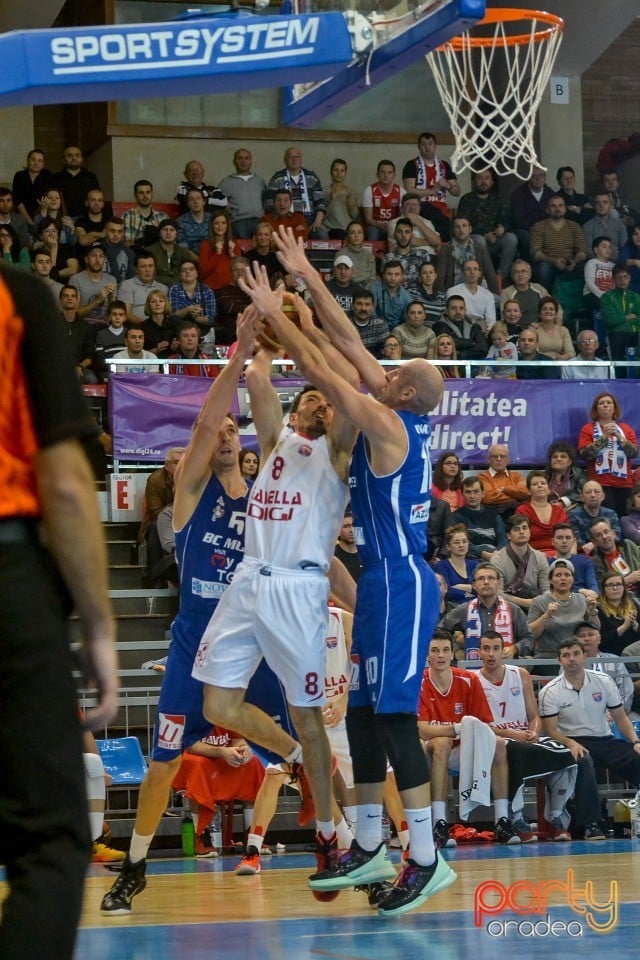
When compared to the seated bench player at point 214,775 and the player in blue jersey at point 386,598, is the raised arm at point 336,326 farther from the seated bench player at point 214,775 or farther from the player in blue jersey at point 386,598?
the seated bench player at point 214,775

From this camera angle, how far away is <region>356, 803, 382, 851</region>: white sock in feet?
21.1

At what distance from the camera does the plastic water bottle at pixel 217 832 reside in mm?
10727

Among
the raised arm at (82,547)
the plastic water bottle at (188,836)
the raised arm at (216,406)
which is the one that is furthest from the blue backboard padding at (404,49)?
the plastic water bottle at (188,836)

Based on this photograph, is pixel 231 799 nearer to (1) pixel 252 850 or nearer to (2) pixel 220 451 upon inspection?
(1) pixel 252 850

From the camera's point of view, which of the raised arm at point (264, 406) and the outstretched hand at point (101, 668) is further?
the raised arm at point (264, 406)

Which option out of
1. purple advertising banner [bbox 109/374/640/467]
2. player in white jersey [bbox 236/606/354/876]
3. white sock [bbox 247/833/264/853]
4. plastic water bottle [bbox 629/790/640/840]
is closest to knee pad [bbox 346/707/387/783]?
player in white jersey [bbox 236/606/354/876]

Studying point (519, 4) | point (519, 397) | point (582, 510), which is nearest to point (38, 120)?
point (519, 4)

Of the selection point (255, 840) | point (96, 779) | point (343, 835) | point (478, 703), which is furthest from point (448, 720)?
point (343, 835)

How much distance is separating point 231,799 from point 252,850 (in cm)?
188

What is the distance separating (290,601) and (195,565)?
766mm

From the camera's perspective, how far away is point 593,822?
1080 centimetres

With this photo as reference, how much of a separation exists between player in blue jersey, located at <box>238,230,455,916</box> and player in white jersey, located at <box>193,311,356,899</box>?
16 cm

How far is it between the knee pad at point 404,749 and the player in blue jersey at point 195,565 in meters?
→ 1.14

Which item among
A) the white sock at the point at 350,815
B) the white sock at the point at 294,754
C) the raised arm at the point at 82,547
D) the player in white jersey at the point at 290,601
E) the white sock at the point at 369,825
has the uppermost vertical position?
the raised arm at the point at 82,547
